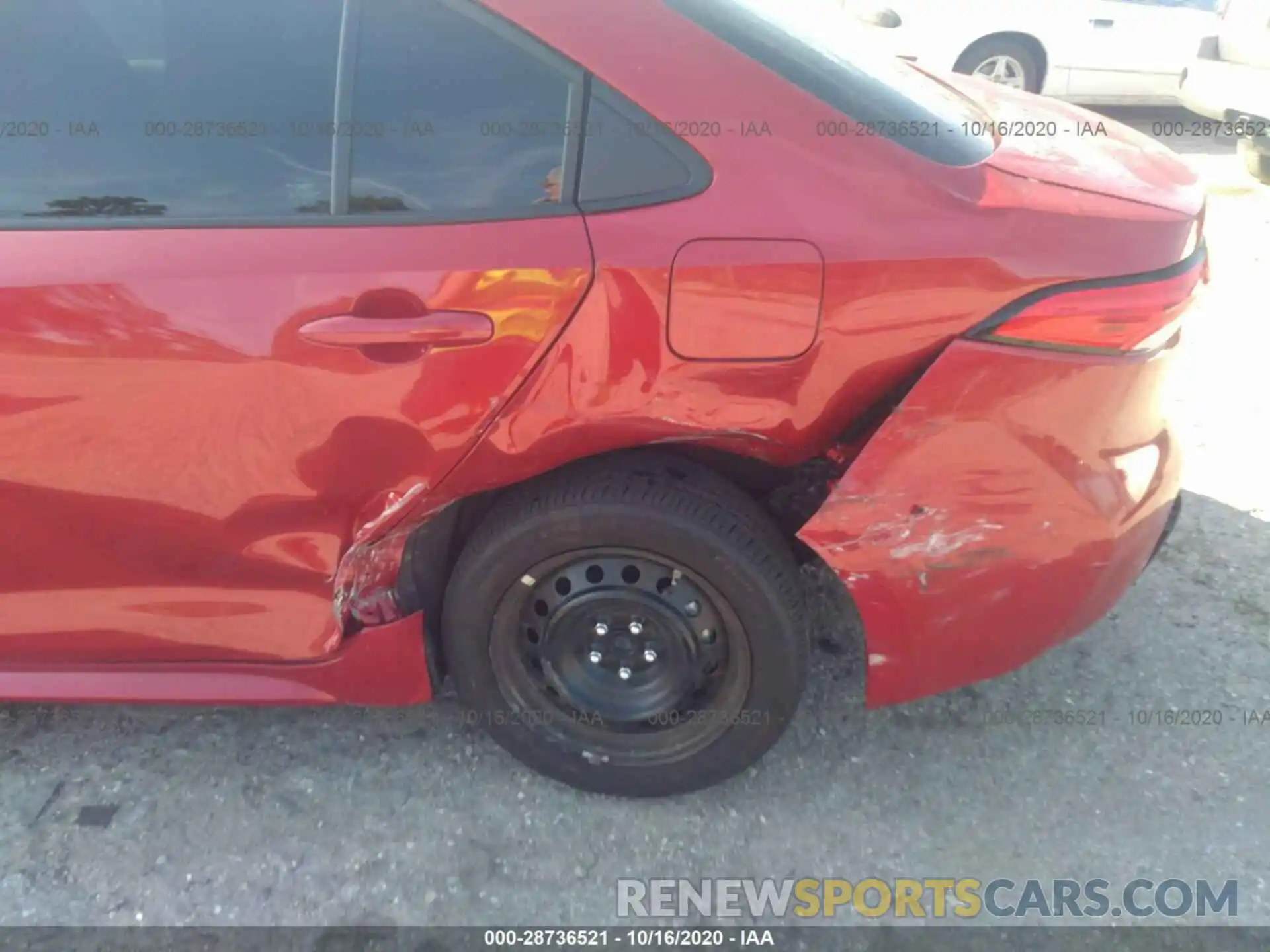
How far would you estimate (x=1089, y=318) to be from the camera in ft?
5.85

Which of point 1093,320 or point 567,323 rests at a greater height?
point 1093,320

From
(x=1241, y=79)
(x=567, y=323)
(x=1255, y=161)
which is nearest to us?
(x=567, y=323)

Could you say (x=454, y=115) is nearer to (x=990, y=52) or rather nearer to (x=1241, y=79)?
(x=1241, y=79)

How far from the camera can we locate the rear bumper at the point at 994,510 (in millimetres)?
1792

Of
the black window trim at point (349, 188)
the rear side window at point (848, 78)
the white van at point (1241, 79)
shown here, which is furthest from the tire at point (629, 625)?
the white van at point (1241, 79)

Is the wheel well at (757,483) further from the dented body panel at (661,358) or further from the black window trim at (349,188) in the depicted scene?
the black window trim at (349,188)

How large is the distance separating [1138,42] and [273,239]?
26.9 feet

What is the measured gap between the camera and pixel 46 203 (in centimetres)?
186

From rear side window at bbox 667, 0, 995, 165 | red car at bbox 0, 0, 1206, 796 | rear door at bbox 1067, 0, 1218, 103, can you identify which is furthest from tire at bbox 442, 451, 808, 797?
rear door at bbox 1067, 0, 1218, 103

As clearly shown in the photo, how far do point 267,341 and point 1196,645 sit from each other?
7.96 ft

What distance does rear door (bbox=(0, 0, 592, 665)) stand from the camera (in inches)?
70.0

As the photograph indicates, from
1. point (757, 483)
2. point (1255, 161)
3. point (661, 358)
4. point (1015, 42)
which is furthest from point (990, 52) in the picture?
point (661, 358)

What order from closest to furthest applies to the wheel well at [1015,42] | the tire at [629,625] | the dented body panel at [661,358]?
the dented body panel at [661,358] → the tire at [629,625] → the wheel well at [1015,42]

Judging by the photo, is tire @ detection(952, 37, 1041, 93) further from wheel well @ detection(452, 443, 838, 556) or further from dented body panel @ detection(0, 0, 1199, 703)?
wheel well @ detection(452, 443, 838, 556)
